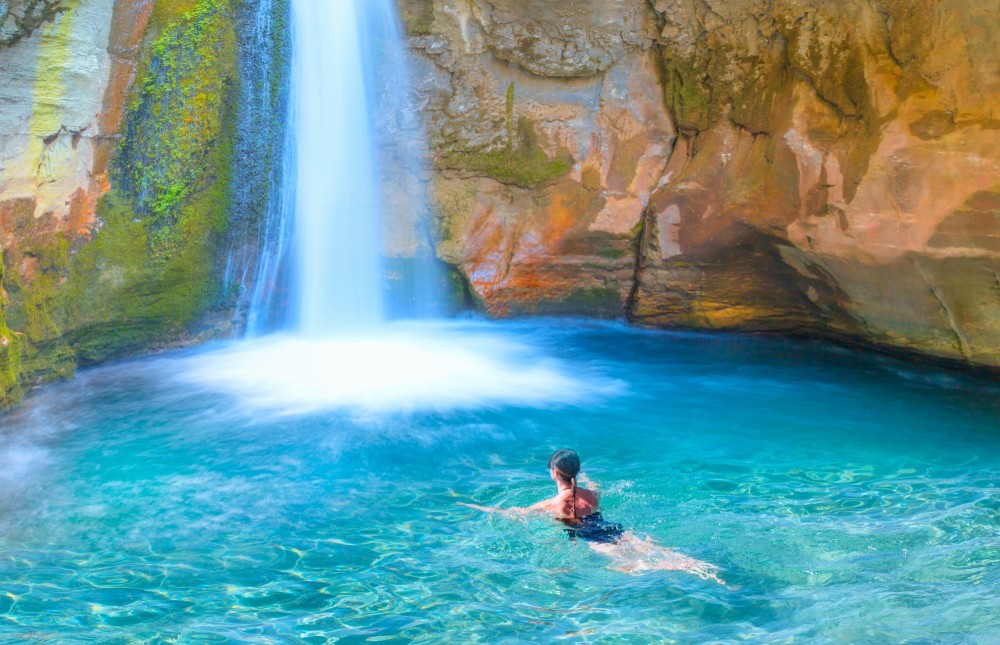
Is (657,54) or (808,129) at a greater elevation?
(657,54)

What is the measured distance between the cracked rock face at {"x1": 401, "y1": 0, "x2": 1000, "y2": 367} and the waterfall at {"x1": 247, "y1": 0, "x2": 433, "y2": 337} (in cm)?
39

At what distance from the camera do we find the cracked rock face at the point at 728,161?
736cm

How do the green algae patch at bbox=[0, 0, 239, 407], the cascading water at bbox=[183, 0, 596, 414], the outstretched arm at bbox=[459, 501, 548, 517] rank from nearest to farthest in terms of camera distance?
the outstretched arm at bbox=[459, 501, 548, 517] < the green algae patch at bbox=[0, 0, 239, 407] < the cascading water at bbox=[183, 0, 596, 414]

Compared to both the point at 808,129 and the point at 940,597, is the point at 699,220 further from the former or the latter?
the point at 940,597

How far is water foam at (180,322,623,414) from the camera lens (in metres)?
7.61

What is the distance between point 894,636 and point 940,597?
0.51 meters

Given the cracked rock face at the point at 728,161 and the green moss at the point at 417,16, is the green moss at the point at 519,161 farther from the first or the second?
the green moss at the point at 417,16

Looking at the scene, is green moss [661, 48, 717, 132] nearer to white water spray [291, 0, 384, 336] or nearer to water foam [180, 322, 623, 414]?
water foam [180, 322, 623, 414]

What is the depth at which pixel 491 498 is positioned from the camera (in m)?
5.75

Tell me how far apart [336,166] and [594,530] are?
559 cm

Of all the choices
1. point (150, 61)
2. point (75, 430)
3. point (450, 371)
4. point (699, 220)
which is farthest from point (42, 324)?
point (699, 220)

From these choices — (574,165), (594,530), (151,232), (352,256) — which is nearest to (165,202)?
(151,232)

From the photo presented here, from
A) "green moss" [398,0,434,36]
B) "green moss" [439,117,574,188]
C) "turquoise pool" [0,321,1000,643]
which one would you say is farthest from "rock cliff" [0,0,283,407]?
"green moss" [439,117,574,188]

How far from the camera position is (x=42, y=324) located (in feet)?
24.5
